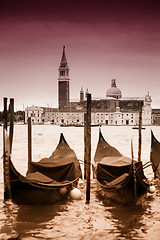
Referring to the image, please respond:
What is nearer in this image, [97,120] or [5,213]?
[5,213]

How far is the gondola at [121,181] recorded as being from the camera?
4266 millimetres

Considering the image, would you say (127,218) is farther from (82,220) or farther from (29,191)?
(29,191)

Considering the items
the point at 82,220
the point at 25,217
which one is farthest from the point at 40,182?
the point at 82,220

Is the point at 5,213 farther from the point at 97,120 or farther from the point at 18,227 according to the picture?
the point at 97,120

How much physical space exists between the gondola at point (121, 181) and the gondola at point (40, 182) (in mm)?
469

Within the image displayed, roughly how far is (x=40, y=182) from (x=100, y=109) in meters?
55.5

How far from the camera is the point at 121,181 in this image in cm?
429

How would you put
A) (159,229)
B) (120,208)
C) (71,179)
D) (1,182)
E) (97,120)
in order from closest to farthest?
(159,229)
(120,208)
(71,179)
(1,182)
(97,120)

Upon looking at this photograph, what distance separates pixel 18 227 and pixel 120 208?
1.40 metres

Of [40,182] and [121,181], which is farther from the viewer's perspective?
[121,181]

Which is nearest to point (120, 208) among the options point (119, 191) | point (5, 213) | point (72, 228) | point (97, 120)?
point (119, 191)

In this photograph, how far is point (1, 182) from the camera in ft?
18.4

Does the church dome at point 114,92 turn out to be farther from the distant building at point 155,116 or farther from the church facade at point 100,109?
Answer: the distant building at point 155,116

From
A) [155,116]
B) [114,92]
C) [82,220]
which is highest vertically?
[114,92]
